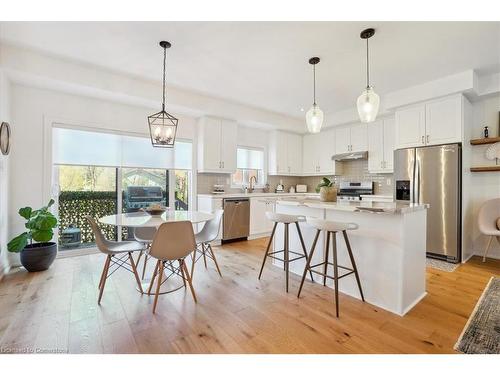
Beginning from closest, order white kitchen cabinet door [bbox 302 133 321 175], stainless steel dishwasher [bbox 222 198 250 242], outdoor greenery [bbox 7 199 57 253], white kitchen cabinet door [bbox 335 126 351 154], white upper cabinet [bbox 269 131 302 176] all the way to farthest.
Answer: outdoor greenery [bbox 7 199 57 253] → stainless steel dishwasher [bbox 222 198 250 242] → white kitchen cabinet door [bbox 335 126 351 154] → white upper cabinet [bbox 269 131 302 176] → white kitchen cabinet door [bbox 302 133 321 175]

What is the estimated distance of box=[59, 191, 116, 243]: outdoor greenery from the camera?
3668 mm

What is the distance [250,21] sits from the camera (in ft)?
7.50

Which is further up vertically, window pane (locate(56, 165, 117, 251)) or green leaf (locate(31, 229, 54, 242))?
window pane (locate(56, 165, 117, 251))

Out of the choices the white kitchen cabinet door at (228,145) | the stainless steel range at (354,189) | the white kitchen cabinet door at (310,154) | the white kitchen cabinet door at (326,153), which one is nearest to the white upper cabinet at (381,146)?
the stainless steel range at (354,189)

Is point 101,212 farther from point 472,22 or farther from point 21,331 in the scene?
point 472,22

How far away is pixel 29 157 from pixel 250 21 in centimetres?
338

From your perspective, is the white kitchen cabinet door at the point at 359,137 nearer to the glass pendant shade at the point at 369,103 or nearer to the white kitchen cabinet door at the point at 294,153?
the white kitchen cabinet door at the point at 294,153

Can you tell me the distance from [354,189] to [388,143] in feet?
3.76

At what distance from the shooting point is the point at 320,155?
5832 mm

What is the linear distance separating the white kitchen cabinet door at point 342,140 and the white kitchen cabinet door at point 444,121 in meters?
1.64

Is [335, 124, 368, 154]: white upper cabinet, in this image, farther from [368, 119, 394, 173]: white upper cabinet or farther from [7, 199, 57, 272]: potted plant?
[7, 199, 57, 272]: potted plant

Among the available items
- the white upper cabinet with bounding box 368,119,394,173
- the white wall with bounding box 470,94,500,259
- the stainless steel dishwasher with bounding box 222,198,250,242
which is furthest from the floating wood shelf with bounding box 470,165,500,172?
the stainless steel dishwasher with bounding box 222,198,250,242

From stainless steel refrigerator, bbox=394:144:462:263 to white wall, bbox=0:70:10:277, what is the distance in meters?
5.51
